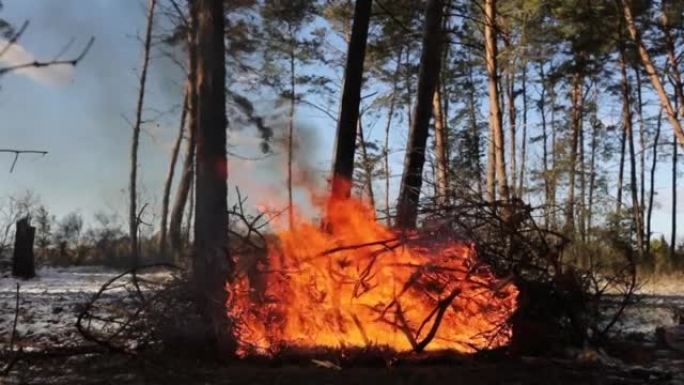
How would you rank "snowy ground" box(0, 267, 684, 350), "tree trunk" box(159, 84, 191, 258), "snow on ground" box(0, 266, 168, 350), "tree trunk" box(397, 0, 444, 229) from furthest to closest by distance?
"tree trunk" box(159, 84, 191, 258)
"tree trunk" box(397, 0, 444, 229)
"snowy ground" box(0, 267, 684, 350)
"snow on ground" box(0, 266, 168, 350)

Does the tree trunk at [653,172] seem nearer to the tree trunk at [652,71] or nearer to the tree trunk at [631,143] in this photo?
the tree trunk at [631,143]

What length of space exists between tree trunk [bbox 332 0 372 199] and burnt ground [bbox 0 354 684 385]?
3377 mm

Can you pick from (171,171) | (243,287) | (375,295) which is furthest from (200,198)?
(171,171)

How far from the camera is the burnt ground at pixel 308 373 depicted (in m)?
5.56

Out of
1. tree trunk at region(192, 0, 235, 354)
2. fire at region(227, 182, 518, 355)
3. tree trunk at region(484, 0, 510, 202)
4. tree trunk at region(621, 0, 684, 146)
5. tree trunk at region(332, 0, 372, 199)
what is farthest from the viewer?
tree trunk at region(621, 0, 684, 146)

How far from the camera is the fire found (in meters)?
6.30

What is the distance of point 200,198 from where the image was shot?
28.0 feet

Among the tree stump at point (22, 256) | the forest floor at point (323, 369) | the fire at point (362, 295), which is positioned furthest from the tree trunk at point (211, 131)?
the tree stump at point (22, 256)

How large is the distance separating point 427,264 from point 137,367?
8.92 feet

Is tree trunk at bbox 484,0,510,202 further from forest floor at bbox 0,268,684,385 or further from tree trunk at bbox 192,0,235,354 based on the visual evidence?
forest floor at bbox 0,268,684,385

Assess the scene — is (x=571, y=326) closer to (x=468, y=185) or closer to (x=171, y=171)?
(x=468, y=185)

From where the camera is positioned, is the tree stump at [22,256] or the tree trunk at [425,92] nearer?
the tree trunk at [425,92]

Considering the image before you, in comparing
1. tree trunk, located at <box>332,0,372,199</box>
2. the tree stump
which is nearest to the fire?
tree trunk, located at <box>332,0,372,199</box>

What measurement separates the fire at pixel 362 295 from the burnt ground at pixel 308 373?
13.0 inches
